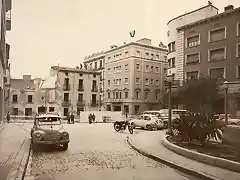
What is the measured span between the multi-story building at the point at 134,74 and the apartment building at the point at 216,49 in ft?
2.23

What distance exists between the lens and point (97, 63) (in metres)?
7.16

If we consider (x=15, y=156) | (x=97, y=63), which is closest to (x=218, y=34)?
(x=97, y=63)

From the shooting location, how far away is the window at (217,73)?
21.6 feet

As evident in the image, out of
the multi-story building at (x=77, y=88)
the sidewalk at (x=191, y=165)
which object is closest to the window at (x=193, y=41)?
the multi-story building at (x=77, y=88)

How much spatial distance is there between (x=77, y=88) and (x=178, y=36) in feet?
9.26

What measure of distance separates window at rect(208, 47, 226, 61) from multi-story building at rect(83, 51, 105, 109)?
2.46 meters

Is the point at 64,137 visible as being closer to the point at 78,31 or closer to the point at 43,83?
the point at 43,83

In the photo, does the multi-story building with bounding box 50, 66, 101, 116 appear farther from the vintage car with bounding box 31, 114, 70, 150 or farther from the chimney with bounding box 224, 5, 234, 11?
the chimney with bounding box 224, 5, 234, 11

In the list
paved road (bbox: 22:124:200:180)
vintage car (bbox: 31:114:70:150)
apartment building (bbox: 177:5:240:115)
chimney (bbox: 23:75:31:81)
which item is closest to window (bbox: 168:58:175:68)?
apartment building (bbox: 177:5:240:115)

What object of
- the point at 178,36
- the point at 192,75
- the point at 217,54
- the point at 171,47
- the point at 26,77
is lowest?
the point at 26,77

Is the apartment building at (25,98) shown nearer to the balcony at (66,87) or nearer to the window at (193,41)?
the balcony at (66,87)

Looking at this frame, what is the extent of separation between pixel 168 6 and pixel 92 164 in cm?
396

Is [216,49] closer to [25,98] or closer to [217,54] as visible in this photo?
[217,54]

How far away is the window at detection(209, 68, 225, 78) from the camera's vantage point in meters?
6.59
